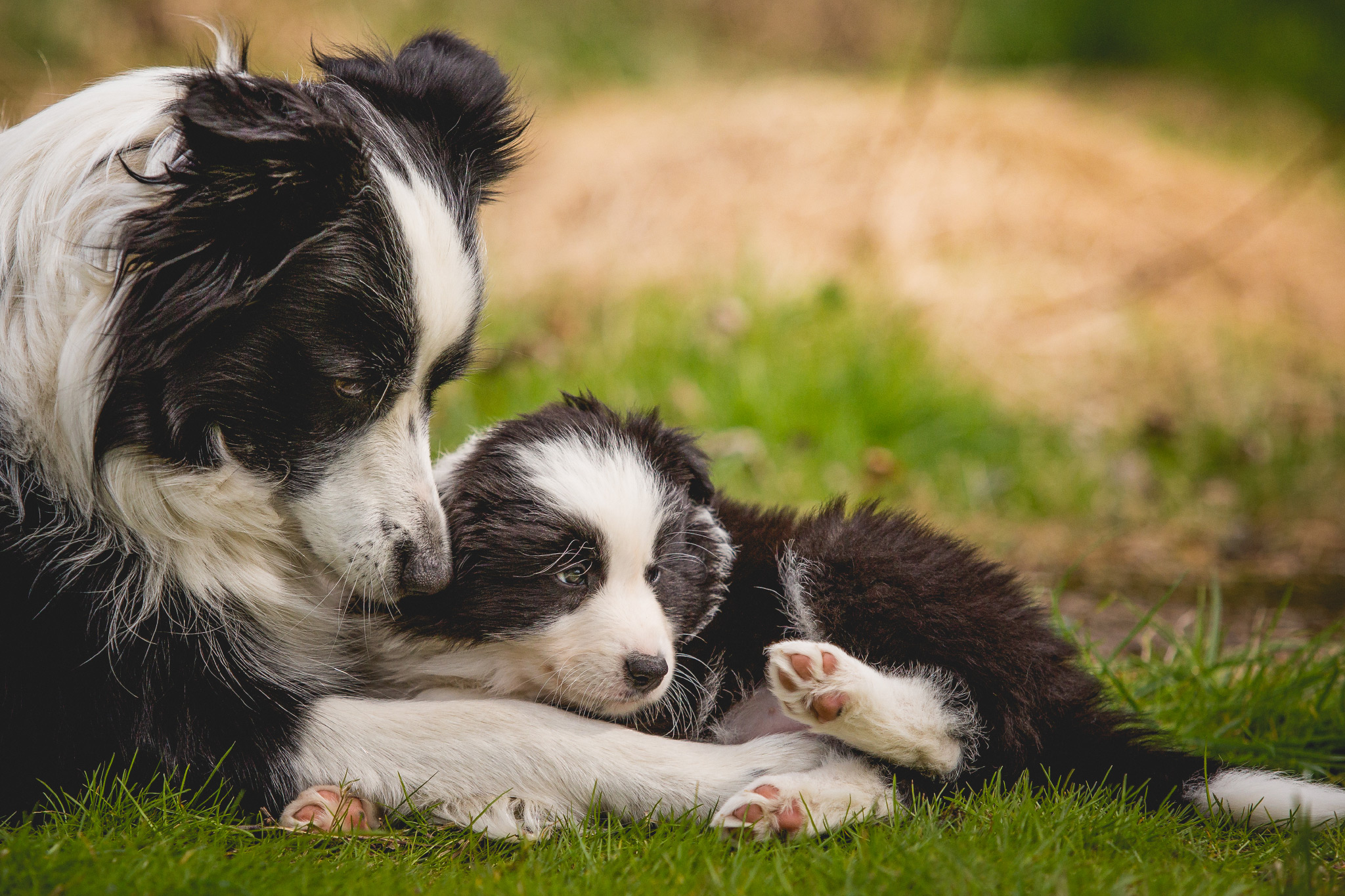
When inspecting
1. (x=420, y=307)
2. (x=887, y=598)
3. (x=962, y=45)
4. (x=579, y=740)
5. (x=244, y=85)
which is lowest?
(x=579, y=740)

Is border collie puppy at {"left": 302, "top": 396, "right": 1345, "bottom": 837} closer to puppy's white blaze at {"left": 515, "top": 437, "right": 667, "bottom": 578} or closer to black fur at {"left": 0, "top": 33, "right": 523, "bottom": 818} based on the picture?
puppy's white blaze at {"left": 515, "top": 437, "right": 667, "bottom": 578}

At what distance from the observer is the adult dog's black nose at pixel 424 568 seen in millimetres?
2326

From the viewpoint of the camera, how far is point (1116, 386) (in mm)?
6320

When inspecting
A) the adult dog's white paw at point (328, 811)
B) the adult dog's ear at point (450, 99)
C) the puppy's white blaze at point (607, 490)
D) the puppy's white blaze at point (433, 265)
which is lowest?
the adult dog's white paw at point (328, 811)

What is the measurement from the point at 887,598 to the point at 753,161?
5981 mm

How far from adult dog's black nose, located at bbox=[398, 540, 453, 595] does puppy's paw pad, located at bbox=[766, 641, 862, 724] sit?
0.73 m

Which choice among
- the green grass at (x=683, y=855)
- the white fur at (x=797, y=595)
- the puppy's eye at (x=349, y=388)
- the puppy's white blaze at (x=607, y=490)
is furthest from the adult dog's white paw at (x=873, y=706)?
the puppy's eye at (x=349, y=388)

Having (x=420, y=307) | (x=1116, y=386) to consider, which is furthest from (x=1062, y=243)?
(x=420, y=307)

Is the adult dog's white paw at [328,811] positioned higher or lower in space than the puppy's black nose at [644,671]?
lower

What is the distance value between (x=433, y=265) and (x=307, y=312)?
0.91ft

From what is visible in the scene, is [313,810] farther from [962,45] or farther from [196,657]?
[962,45]

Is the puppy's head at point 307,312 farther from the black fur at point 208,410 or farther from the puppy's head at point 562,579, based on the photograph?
the puppy's head at point 562,579

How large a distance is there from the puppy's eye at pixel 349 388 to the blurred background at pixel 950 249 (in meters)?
0.63

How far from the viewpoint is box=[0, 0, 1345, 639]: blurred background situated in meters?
4.80
